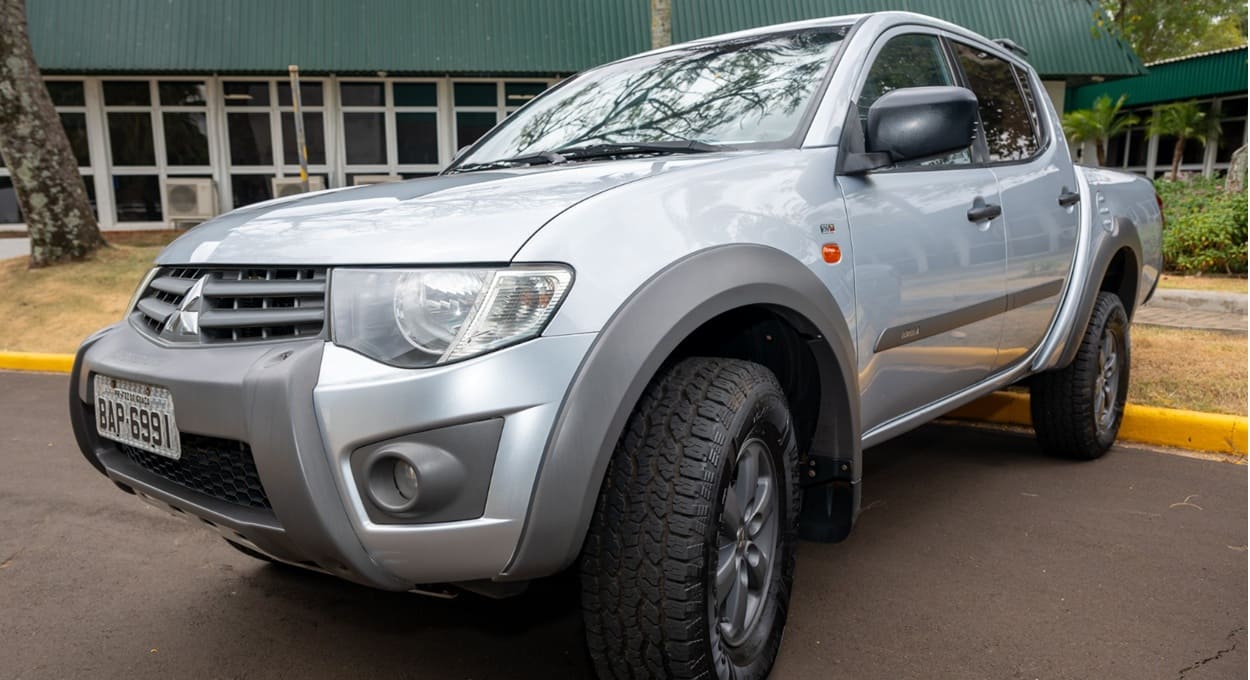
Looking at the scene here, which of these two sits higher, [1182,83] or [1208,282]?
[1182,83]

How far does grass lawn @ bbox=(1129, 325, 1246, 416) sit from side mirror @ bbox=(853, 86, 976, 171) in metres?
A: 2.88

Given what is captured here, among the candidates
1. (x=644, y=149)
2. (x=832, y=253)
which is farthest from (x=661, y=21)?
(x=832, y=253)

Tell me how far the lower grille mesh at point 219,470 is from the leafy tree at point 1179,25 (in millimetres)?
30345

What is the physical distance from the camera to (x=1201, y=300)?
746cm

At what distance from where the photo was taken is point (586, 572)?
187 cm

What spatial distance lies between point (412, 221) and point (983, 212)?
1918mm

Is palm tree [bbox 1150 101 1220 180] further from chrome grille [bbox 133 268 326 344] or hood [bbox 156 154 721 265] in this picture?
chrome grille [bbox 133 268 326 344]

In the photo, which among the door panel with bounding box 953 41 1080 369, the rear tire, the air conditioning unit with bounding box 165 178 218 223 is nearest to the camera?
the door panel with bounding box 953 41 1080 369

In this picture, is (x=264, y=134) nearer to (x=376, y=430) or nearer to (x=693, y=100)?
(x=693, y=100)

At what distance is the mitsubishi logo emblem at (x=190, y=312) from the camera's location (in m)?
2.00

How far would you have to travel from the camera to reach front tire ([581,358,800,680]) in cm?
181

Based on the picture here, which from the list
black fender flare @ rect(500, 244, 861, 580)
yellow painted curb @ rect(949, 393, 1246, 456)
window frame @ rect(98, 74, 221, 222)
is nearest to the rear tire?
yellow painted curb @ rect(949, 393, 1246, 456)

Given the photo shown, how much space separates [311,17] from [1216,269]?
43.1ft

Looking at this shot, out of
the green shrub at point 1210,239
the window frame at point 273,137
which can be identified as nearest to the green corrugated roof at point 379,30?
the window frame at point 273,137
